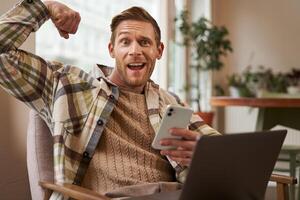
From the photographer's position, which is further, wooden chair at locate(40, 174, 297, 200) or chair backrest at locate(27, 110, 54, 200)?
chair backrest at locate(27, 110, 54, 200)

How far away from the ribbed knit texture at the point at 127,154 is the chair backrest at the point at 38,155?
0.46 ft

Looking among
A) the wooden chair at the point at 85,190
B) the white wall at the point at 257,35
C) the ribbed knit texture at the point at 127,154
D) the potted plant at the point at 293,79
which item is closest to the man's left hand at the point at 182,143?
the ribbed knit texture at the point at 127,154

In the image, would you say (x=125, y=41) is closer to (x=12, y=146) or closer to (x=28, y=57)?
(x=28, y=57)

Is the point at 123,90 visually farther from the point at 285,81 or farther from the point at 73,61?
the point at 285,81

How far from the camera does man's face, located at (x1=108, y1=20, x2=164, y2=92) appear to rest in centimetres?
163

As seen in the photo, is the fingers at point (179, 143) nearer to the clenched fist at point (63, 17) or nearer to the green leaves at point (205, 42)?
the clenched fist at point (63, 17)

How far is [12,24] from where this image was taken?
1437mm

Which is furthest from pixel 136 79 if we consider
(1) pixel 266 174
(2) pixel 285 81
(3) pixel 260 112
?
(2) pixel 285 81

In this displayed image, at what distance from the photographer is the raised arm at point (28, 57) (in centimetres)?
143

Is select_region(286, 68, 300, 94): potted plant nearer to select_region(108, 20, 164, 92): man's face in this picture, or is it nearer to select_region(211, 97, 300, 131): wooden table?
select_region(211, 97, 300, 131): wooden table

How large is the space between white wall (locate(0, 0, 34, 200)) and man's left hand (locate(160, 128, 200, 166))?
699mm

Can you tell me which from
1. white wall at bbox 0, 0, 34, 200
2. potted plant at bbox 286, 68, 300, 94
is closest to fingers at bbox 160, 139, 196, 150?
white wall at bbox 0, 0, 34, 200

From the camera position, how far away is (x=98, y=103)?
5.11ft

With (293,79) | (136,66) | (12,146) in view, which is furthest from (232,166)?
(293,79)
